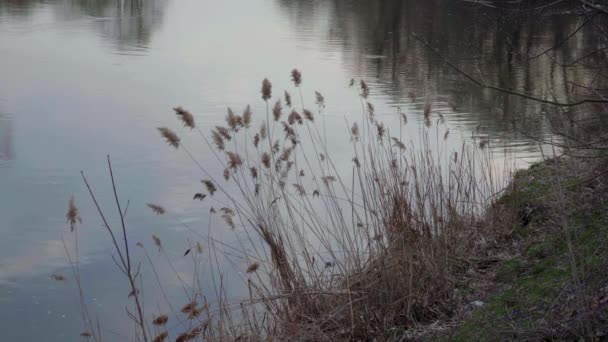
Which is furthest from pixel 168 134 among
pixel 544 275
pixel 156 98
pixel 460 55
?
pixel 460 55

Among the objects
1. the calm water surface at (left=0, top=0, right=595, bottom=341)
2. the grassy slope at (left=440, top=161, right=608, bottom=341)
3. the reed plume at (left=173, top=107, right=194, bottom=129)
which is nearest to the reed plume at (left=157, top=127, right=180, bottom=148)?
the reed plume at (left=173, top=107, right=194, bottom=129)

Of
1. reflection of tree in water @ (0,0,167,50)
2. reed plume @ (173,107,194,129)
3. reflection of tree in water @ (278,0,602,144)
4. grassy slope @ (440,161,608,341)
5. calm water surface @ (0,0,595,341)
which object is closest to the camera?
grassy slope @ (440,161,608,341)

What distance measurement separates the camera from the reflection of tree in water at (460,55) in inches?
400

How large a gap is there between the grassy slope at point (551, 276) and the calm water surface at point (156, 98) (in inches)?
25.5

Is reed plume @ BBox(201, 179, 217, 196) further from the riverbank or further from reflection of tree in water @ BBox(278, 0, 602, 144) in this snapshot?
reflection of tree in water @ BBox(278, 0, 602, 144)

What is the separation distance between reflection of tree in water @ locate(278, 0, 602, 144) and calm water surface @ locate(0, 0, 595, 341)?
0.20 feet

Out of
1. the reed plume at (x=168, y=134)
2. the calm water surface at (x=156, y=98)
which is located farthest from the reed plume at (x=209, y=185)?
the calm water surface at (x=156, y=98)

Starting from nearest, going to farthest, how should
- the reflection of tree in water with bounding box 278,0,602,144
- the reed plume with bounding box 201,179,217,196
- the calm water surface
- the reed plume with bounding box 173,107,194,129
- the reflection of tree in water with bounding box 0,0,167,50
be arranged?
the reed plume with bounding box 173,107,194,129
the reed plume with bounding box 201,179,217,196
the calm water surface
the reflection of tree in water with bounding box 278,0,602,144
the reflection of tree in water with bounding box 0,0,167,50

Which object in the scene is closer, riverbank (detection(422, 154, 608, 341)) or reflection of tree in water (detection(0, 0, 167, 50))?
riverbank (detection(422, 154, 608, 341))

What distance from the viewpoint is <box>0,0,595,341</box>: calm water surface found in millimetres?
5352

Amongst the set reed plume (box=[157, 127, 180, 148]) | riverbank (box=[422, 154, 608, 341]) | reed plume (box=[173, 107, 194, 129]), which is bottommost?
riverbank (box=[422, 154, 608, 341])

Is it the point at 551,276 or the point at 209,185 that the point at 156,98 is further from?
the point at 551,276

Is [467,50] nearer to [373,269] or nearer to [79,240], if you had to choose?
[79,240]

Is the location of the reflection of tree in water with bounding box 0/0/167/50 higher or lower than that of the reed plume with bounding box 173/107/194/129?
higher
